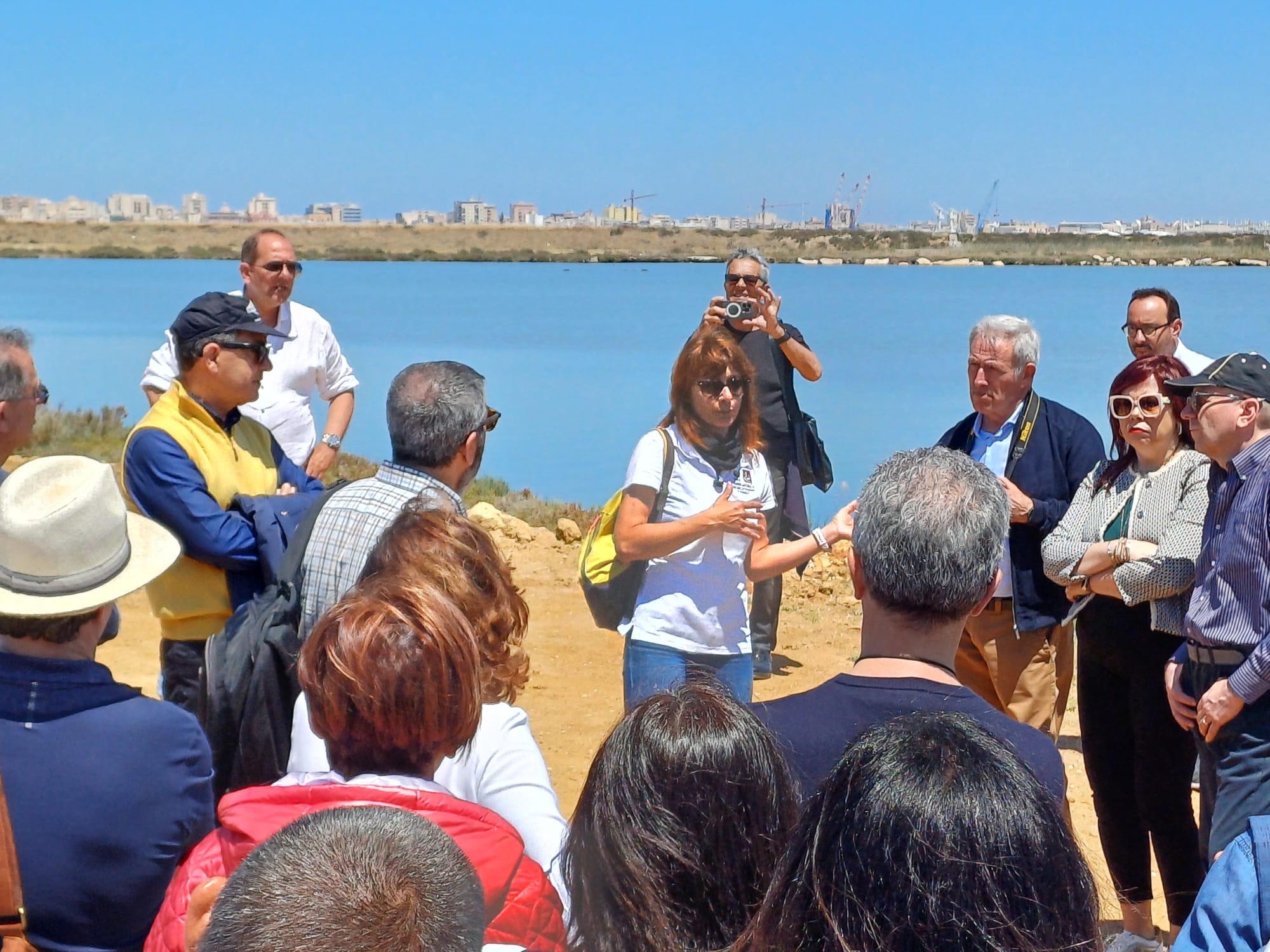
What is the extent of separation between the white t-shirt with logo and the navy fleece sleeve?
47.7 inches

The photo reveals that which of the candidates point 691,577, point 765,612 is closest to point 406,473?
point 691,577

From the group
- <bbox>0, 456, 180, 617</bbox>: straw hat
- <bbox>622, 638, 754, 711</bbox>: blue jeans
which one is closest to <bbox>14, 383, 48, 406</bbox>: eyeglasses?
<bbox>0, 456, 180, 617</bbox>: straw hat

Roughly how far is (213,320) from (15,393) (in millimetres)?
674

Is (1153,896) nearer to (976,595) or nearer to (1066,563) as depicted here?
(1066,563)

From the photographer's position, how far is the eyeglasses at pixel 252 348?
352cm

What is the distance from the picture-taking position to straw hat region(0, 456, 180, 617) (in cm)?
219

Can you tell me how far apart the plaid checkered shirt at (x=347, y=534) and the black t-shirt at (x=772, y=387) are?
305 cm

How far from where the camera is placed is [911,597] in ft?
7.14

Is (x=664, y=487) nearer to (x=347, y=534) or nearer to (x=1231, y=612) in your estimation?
(x=347, y=534)

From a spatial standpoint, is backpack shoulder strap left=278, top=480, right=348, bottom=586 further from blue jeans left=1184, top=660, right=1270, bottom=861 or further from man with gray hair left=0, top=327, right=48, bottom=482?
blue jeans left=1184, top=660, right=1270, bottom=861

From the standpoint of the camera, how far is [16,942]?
1.96 m

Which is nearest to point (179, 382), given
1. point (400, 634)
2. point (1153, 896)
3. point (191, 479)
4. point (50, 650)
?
point (191, 479)

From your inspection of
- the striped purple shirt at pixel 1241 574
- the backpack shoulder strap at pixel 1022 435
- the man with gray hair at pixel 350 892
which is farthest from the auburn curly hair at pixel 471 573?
the backpack shoulder strap at pixel 1022 435

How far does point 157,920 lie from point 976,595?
147 centimetres
